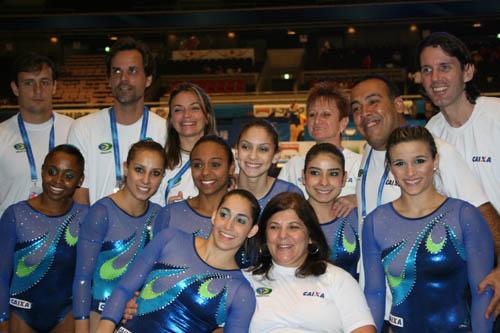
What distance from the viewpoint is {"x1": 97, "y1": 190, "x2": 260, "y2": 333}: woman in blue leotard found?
353 cm

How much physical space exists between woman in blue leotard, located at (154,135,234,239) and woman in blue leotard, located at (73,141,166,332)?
→ 0.55ft

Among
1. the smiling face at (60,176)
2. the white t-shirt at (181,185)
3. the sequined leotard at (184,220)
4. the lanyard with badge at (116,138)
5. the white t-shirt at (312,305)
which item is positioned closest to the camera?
the white t-shirt at (312,305)

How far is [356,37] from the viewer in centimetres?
2514

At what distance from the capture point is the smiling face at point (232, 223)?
3652 millimetres

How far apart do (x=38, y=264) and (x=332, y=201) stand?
1913 mm

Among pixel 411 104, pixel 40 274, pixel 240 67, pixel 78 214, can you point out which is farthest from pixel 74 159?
pixel 240 67

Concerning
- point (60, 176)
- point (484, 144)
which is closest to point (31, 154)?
point (60, 176)

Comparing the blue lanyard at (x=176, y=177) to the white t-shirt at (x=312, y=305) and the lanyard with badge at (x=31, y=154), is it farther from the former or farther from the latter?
the white t-shirt at (x=312, y=305)

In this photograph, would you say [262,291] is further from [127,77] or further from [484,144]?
[127,77]

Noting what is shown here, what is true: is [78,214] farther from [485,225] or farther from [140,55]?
[485,225]

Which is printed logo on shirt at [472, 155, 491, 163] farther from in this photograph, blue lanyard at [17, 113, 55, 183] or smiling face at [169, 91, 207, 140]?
blue lanyard at [17, 113, 55, 183]

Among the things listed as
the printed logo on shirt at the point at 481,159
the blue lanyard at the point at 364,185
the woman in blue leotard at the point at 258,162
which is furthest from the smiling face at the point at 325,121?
the printed logo on shirt at the point at 481,159

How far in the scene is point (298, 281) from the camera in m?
3.64

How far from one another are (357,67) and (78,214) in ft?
64.1
